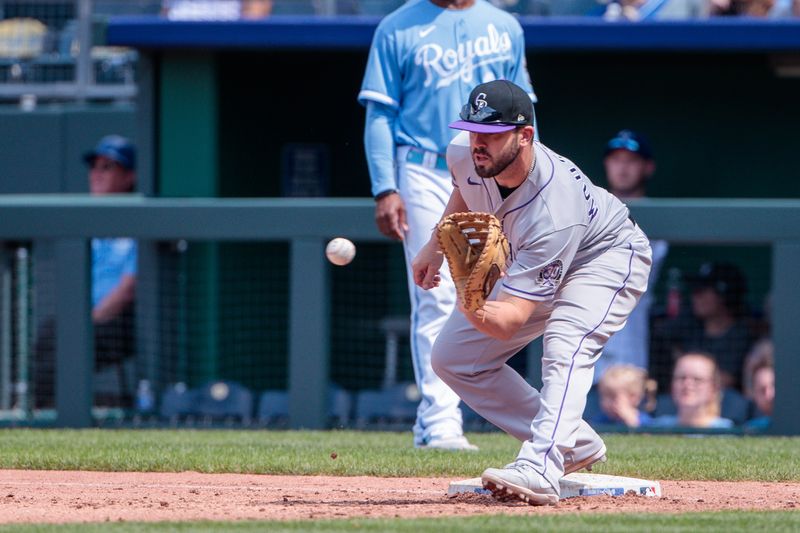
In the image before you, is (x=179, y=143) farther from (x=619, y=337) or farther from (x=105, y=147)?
(x=619, y=337)

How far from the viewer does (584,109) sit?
10398mm

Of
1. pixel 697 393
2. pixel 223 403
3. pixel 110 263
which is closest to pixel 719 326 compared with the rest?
pixel 697 393

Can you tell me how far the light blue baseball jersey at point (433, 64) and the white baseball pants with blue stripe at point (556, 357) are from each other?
1.52 m

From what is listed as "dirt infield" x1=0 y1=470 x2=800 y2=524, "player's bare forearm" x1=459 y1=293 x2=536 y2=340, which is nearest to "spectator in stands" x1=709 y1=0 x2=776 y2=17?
"dirt infield" x1=0 y1=470 x2=800 y2=524

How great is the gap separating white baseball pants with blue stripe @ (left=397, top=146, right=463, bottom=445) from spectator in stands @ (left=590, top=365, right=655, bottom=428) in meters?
2.14

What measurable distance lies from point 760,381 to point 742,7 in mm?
2836

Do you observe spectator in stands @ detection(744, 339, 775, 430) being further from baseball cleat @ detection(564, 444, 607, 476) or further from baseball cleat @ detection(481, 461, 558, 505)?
baseball cleat @ detection(481, 461, 558, 505)

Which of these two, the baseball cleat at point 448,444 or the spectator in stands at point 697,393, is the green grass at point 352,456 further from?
the spectator in stands at point 697,393

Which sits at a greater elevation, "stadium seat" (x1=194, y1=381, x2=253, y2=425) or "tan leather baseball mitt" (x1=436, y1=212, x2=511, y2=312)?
"tan leather baseball mitt" (x1=436, y1=212, x2=511, y2=312)

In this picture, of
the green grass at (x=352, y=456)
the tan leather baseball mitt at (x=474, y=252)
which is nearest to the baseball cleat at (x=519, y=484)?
the tan leather baseball mitt at (x=474, y=252)

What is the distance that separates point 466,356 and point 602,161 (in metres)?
5.65

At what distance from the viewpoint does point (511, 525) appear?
162 inches

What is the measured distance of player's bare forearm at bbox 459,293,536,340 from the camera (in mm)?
4449

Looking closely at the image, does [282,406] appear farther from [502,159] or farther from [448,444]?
[502,159]
